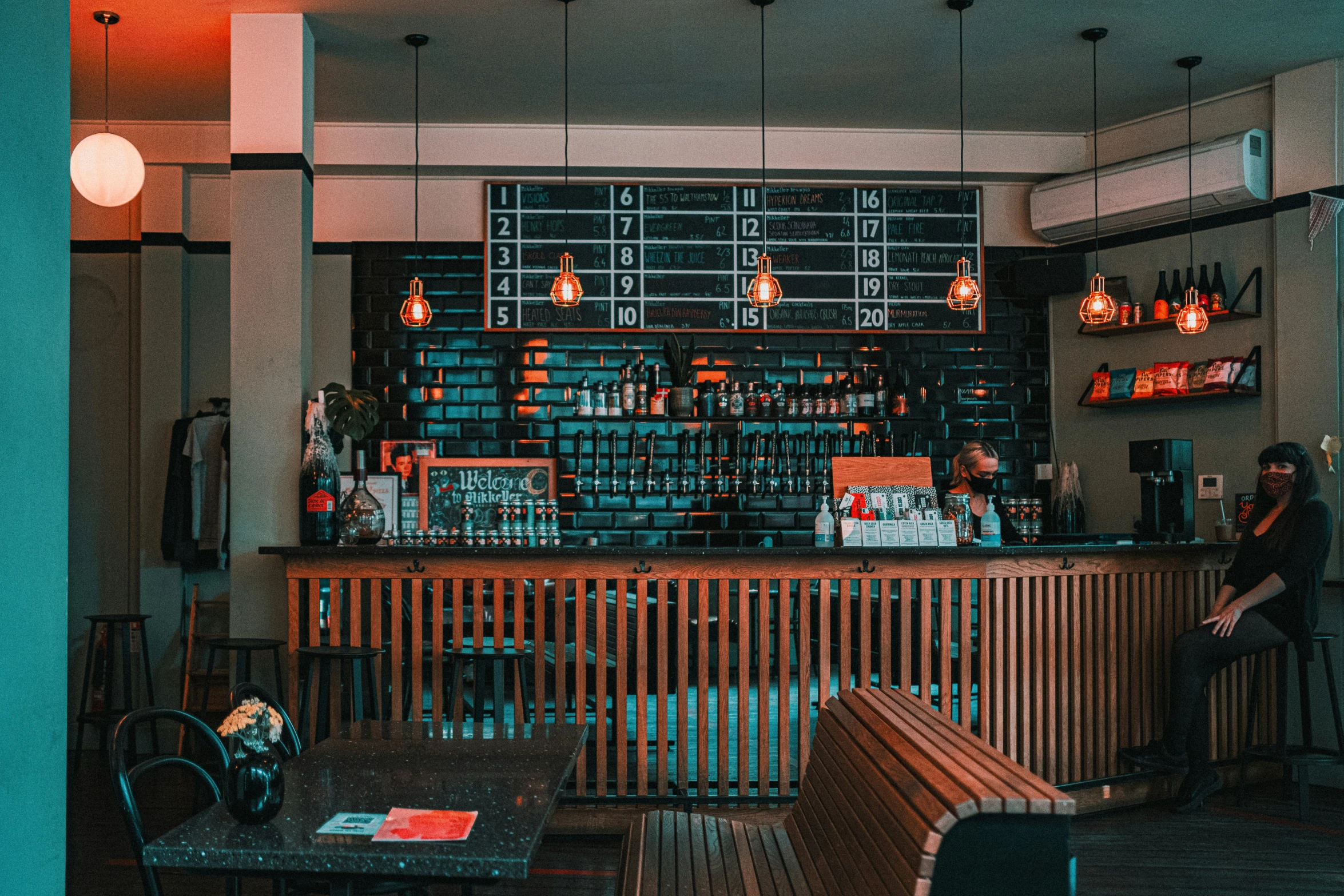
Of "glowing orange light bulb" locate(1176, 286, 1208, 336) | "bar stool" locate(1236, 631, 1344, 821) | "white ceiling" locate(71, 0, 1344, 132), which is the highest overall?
"white ceiling" locate(71, 0, 1344, 132)

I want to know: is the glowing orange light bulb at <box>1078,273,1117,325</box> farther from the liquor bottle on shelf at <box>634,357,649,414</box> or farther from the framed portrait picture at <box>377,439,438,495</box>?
the framed portrait picture at <box>377,439,438,495</box>

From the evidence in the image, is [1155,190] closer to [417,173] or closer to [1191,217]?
[1191,217]

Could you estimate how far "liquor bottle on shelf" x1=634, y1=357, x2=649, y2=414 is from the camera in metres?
6.61

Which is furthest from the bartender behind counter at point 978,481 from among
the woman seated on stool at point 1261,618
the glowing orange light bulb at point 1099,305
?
the glowing orange light bulb at point 1099,305

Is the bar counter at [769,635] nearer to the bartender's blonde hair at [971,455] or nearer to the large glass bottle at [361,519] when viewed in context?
the large glass bottle at [361,519]

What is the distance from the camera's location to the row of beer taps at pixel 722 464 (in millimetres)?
6574

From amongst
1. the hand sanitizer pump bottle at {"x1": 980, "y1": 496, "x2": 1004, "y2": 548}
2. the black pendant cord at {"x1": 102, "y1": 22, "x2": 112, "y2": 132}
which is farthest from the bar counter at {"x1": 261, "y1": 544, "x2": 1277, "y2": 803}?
the black pendant cord at {"x1": 102, "y1": 22, "x2": 112, "y2": 132}

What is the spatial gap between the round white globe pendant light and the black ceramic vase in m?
3.53

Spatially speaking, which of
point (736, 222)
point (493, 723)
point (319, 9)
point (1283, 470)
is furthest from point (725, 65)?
point (493, 723)

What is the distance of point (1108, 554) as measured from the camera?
14.2 feet

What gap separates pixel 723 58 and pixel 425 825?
470 centimetres

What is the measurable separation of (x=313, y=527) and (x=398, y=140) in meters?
3.12

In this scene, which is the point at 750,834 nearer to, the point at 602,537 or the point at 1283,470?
the point at 1283,470

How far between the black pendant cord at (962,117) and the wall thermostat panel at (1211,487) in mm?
2103
